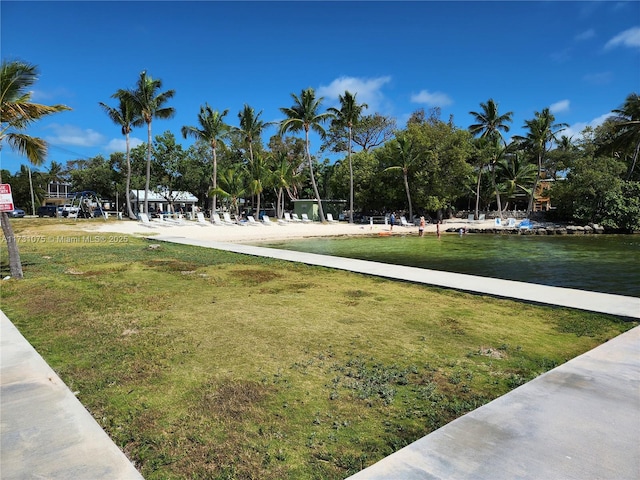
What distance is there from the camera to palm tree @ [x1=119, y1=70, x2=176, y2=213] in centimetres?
3388

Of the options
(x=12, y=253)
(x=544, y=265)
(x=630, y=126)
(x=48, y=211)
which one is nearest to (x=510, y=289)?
(x=544, y=265)

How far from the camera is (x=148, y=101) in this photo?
113 feet

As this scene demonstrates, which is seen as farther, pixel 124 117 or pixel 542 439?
pixel 124 117

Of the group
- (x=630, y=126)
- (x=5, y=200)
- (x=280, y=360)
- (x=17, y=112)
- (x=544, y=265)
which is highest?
(x=630, y=126)

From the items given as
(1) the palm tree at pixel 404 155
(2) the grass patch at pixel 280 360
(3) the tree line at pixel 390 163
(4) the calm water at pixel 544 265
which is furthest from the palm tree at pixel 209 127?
(2) the grass patch at pixel 280 360

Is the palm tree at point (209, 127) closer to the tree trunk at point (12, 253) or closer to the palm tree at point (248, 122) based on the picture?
the palm tree at point (248, 122)

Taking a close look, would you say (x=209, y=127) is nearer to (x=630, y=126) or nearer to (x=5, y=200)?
(x=5, y=200)

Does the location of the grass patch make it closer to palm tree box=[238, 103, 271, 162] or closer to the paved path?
the paved path

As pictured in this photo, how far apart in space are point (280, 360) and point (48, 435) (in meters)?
2.09

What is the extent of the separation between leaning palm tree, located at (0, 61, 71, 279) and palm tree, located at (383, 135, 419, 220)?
1202 inches

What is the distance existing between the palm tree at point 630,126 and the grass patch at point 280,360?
35318mm

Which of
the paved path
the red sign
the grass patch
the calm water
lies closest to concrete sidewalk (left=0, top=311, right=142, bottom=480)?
the grass patch

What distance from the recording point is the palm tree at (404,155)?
37.3 m

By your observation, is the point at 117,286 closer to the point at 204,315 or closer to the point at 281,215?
the point at 204,315
